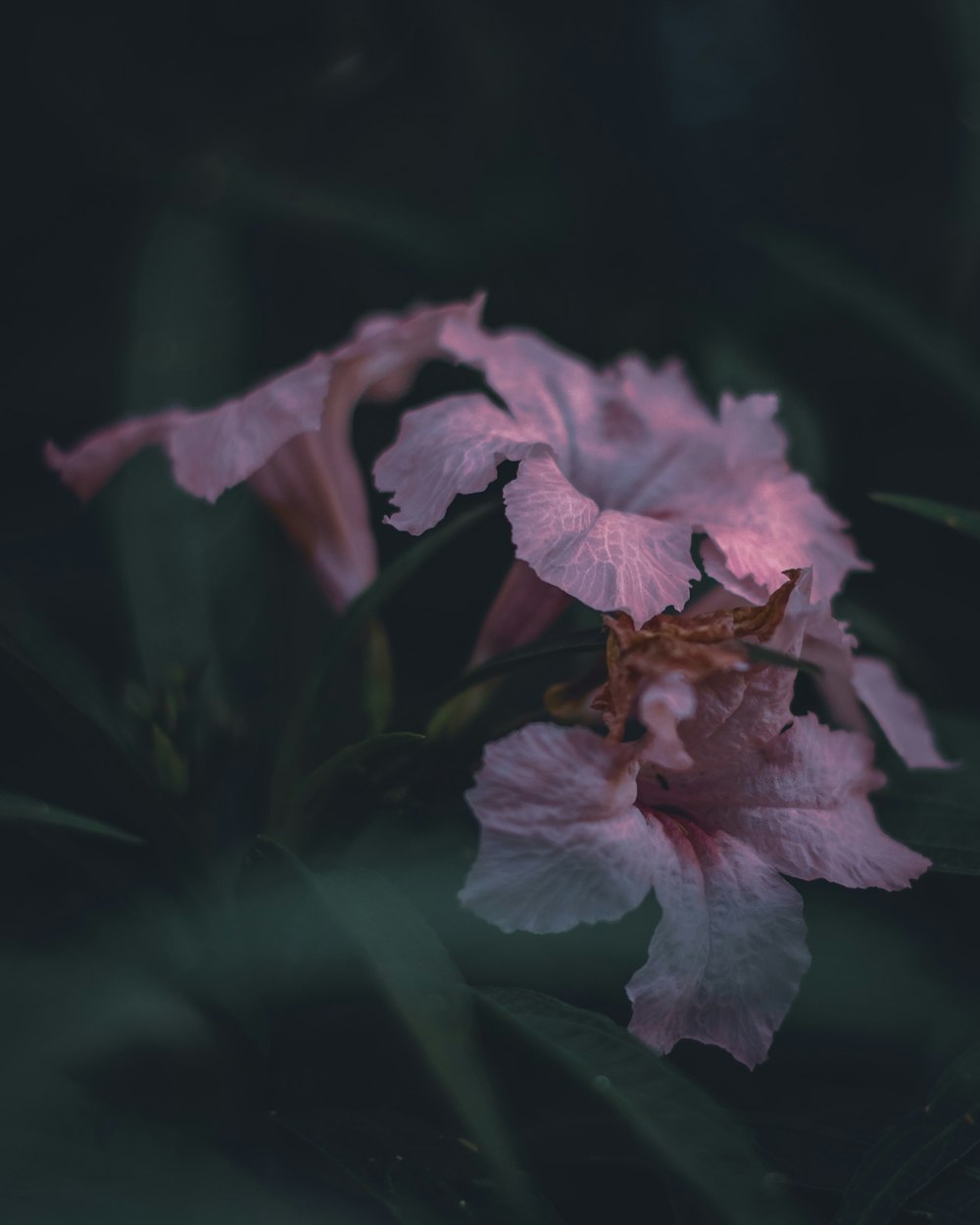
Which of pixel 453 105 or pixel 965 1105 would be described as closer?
pixel 965 1105

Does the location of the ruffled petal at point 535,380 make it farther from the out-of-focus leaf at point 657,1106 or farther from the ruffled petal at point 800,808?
the out-of-focus leaf at point 657,1106

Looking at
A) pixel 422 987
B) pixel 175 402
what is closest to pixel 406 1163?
pixel 422 987

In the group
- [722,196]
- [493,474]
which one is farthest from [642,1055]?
[722,196]

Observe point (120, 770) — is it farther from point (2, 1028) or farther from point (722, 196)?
point (722, 196)

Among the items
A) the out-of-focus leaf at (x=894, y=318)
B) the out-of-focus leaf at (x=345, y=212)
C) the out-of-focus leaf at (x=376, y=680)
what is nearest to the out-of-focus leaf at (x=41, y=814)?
the out-of-focus leaf at (x=376, y=680)

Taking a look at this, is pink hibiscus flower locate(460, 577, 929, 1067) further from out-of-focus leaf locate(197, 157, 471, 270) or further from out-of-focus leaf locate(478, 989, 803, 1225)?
out-of-focus leaf locate(197, 157, 471, 270)

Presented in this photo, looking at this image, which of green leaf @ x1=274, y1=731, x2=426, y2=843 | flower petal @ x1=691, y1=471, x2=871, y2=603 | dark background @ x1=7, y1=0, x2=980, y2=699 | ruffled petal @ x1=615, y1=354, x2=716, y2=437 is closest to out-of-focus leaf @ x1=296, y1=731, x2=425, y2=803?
green leaf @ x1=274, y1=731, x2=426, y2=843
